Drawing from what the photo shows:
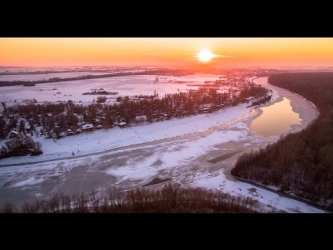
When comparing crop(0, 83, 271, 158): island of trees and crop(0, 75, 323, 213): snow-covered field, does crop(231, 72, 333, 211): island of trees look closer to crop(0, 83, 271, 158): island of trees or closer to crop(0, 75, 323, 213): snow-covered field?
crop(0, 75, 323, 213): snow-covered field

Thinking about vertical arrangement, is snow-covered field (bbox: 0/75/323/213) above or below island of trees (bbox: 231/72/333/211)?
below

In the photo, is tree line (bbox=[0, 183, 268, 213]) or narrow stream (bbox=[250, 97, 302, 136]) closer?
tree line (bbox=[0, 183, 268, 213])

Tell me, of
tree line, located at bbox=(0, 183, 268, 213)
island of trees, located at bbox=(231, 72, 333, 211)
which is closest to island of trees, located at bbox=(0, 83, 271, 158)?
tree line, located at bbox=(0, 183, 268, 213)

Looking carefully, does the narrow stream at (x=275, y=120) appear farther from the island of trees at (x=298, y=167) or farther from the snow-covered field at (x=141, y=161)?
the island of trees at (x=298, y=167)

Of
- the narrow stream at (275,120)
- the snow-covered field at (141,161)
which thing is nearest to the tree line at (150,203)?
the snow-covered field at (141,161)

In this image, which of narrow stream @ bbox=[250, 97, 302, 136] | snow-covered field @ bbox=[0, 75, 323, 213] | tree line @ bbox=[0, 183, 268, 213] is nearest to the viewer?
tree line @ bbox=[0, 183, 268, 213]

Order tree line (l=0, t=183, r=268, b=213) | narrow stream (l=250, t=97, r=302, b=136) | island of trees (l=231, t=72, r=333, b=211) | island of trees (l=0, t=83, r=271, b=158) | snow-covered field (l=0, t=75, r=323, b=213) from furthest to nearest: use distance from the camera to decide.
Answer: narrow stream (l=250, t=97, r=302, b=136) < island of trees (l=0, t=83, r=271, b=158) < snow-covered field (l=0, t=75, r=323, b=213) < island of trees (l=231, t=72, r=333, b=211) < tree line (l=0, t=183, r=268, b=213)

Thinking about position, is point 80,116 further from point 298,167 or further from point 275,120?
point 298,167

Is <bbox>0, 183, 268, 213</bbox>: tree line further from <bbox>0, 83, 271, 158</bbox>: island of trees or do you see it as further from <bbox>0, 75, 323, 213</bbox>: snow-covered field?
<bbox>0, 83, 271, 158</bbox>: island of trees
